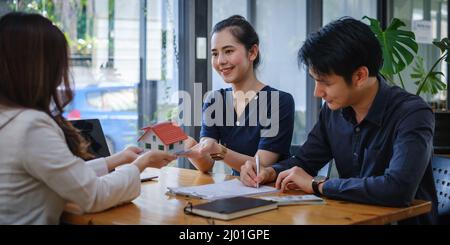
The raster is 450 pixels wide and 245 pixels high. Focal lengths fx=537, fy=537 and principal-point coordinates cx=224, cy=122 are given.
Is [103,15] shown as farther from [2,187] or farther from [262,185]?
[2,187]

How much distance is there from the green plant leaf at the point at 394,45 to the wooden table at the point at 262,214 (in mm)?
2337

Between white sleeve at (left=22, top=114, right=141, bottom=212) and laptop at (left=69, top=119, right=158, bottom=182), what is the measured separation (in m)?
0.70

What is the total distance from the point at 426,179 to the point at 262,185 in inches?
22.5

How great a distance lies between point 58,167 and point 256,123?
1287 millimetres

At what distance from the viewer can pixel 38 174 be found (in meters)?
1.40

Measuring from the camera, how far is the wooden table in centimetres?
143

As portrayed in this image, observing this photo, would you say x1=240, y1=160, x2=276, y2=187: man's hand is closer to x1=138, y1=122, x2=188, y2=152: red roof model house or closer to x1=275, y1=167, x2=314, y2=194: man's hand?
x1=275, y1=167, x2=314, y2=194: man's hand

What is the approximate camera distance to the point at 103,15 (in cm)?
A: 320

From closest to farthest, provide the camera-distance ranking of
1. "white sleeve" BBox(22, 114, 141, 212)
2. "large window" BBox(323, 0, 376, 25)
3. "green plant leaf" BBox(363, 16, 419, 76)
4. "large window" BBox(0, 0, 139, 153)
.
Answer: "white sleeve" BBox(22, 114, 141, 212) < "large window" BBox(0, 0, 139, 153) < "green plant leaf" BBox(363, 16, 419, 76) < "large window" BBox(323, 0, 376, 25)

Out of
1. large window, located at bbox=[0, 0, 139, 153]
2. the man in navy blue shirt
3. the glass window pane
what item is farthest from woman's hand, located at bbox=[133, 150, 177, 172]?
the glass window pane

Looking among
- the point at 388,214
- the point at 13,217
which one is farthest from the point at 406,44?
the point at 13,217

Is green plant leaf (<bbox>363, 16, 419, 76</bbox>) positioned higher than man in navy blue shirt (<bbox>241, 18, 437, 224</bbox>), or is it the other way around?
green plant leaf (<bbox>363, 16, 419, 76</bbox>)

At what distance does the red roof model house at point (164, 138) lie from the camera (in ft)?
6.22
